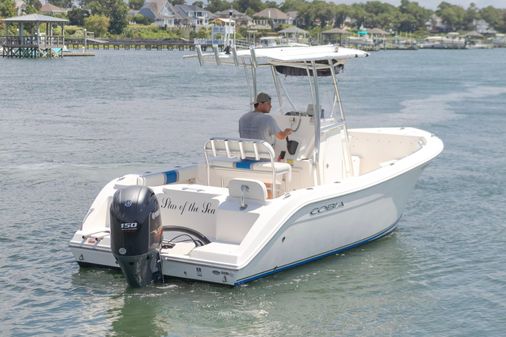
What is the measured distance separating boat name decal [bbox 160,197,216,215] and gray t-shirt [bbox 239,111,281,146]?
1232mm

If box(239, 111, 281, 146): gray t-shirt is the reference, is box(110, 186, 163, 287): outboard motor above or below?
below

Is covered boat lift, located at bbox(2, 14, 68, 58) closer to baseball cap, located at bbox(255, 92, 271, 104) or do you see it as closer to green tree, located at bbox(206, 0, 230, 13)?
baseball cap, located at bbox(255, 92, 271, 104)

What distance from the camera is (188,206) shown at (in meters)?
10.5

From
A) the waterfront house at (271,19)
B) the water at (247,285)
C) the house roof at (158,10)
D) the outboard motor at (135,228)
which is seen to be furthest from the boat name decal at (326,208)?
the house roof at (158,10)

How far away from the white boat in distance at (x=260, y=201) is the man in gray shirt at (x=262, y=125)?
242 mm

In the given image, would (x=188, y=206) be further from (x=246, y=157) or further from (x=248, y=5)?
(x=248, y=5)

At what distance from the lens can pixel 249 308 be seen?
951cm

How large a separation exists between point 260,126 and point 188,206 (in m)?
1.39

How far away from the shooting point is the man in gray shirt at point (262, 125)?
11023 millimetres

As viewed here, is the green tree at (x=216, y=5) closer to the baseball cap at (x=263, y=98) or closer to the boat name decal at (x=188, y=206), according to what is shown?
the baseball cap at (x=263, y=98)

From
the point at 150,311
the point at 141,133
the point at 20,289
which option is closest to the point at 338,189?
the point at 150,311

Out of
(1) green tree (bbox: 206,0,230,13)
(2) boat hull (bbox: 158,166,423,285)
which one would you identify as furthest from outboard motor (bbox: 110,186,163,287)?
(1) green tree (bbox: 206,0,230,13)

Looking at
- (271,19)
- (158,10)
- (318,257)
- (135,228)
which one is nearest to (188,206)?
(135,228)

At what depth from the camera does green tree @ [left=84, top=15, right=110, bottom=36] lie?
455 feet
